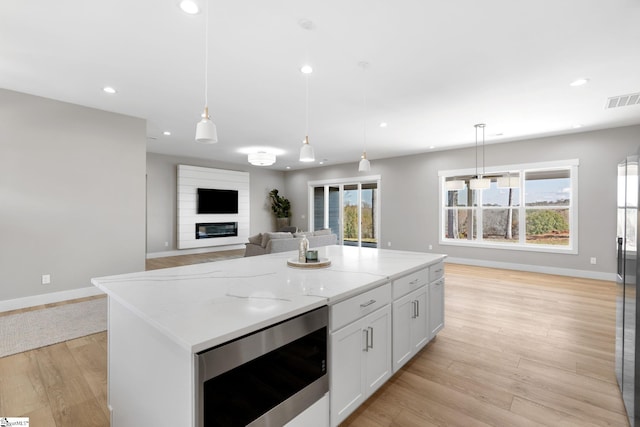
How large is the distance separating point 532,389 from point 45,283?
5511mm

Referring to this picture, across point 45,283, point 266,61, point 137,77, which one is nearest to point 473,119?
point 266,61

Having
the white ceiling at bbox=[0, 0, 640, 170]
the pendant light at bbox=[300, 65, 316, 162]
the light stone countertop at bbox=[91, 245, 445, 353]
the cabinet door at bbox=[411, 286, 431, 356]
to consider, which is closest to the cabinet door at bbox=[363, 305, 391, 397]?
the light stone countertop at bbox=[91, 245, 445, 353]

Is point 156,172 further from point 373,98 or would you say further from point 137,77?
point 373,98

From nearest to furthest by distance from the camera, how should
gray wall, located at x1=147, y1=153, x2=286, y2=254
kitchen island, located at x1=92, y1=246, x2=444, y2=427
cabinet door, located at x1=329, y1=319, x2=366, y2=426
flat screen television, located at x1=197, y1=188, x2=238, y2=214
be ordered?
kitchen island, located at x1=92, y1=246, x2=444, y2=427
cabinet door, located at x1=329, y1=319, x2=366, y2=426
gray wall, located at x1=147, y1=153, x2=286, y2=254
flat screen television, located at x1=197, y1=188, x2=238, y2=214

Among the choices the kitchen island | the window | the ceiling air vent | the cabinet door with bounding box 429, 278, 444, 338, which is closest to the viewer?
the kitchen island

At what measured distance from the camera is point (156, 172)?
7594mm

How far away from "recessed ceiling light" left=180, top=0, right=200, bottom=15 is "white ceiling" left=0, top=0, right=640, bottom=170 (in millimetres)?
56

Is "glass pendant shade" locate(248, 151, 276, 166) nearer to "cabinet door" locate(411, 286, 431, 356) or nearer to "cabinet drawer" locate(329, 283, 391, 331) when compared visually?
"cabinet door" locate(411, 286, 431, 356)

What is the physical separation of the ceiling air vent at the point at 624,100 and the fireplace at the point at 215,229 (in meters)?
8.58

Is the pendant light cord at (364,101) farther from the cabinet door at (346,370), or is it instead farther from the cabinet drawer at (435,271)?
the cabinet door at (346,370)

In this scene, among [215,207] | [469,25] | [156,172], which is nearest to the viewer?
[469,25]

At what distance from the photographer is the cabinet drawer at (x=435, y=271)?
2652 millimetres

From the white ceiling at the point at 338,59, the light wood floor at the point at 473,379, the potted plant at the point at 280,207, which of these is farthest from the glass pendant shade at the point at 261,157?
the light wood floor at the point at 473,379

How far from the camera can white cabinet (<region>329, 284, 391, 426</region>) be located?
5.23ft
